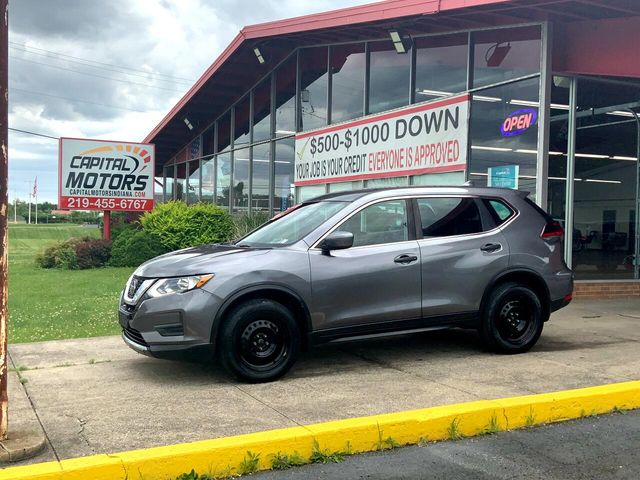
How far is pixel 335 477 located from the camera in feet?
12.7

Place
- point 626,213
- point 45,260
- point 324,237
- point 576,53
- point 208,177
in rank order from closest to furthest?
point 324,237
point 576,53
point 626,213
point 45,260
point 208,177

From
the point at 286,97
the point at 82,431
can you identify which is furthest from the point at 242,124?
the point at 82,431

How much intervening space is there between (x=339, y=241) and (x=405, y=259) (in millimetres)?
796

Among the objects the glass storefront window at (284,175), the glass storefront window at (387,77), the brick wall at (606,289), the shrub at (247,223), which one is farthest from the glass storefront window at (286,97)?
the brick wall at (606,289)

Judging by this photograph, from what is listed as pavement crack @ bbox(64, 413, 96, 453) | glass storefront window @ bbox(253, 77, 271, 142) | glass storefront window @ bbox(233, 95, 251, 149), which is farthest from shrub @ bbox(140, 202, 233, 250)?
pavement crack @ bbox(64, 413, 96, 453)

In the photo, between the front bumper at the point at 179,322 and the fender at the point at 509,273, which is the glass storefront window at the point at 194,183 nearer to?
the fender at the point at 509,273

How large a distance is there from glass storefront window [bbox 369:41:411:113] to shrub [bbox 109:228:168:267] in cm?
701

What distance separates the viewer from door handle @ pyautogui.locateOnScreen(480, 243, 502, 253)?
6.61 meters

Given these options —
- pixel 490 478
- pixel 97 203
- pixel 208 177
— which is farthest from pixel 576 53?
pixel 208 177

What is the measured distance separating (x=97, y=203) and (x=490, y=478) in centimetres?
1727

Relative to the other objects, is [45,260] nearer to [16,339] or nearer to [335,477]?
[16,339]

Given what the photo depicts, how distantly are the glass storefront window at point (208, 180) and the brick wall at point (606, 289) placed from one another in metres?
14.5

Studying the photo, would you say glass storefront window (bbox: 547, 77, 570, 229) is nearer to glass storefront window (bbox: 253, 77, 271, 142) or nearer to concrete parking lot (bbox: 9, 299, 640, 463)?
concrete parking lot (bbox: 9, 299, 640, 463)

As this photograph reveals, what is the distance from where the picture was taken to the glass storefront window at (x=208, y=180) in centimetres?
2317
